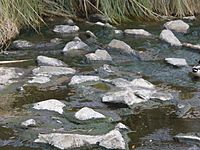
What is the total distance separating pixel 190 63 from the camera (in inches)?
170

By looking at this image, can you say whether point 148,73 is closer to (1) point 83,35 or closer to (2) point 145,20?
(1) point 83,35

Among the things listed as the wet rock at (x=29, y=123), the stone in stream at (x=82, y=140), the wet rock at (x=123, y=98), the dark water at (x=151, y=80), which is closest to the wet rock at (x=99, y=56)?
the dark water at (x=151, y=80)

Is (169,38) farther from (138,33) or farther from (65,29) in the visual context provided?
(65,29)

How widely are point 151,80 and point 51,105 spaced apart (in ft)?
2.90

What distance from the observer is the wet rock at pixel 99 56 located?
4367 mm

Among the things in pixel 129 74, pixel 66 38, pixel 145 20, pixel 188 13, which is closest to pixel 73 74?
pixel 129 74

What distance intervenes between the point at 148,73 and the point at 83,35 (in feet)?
4.43

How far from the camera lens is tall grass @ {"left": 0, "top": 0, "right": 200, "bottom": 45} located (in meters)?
5.29

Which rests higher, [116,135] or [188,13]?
[116,135]

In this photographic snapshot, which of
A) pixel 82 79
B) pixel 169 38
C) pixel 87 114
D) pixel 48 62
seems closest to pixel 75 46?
pixel 48 62

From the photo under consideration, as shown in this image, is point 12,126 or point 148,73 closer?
point 12,126

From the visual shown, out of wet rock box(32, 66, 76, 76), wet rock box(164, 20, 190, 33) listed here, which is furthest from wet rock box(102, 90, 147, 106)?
wet rock box(164, 20, 190, 33)

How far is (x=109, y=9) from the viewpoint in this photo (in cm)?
562

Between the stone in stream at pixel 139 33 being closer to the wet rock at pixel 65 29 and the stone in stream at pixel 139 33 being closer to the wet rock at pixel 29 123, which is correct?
the wet rock at pixel 65 29
